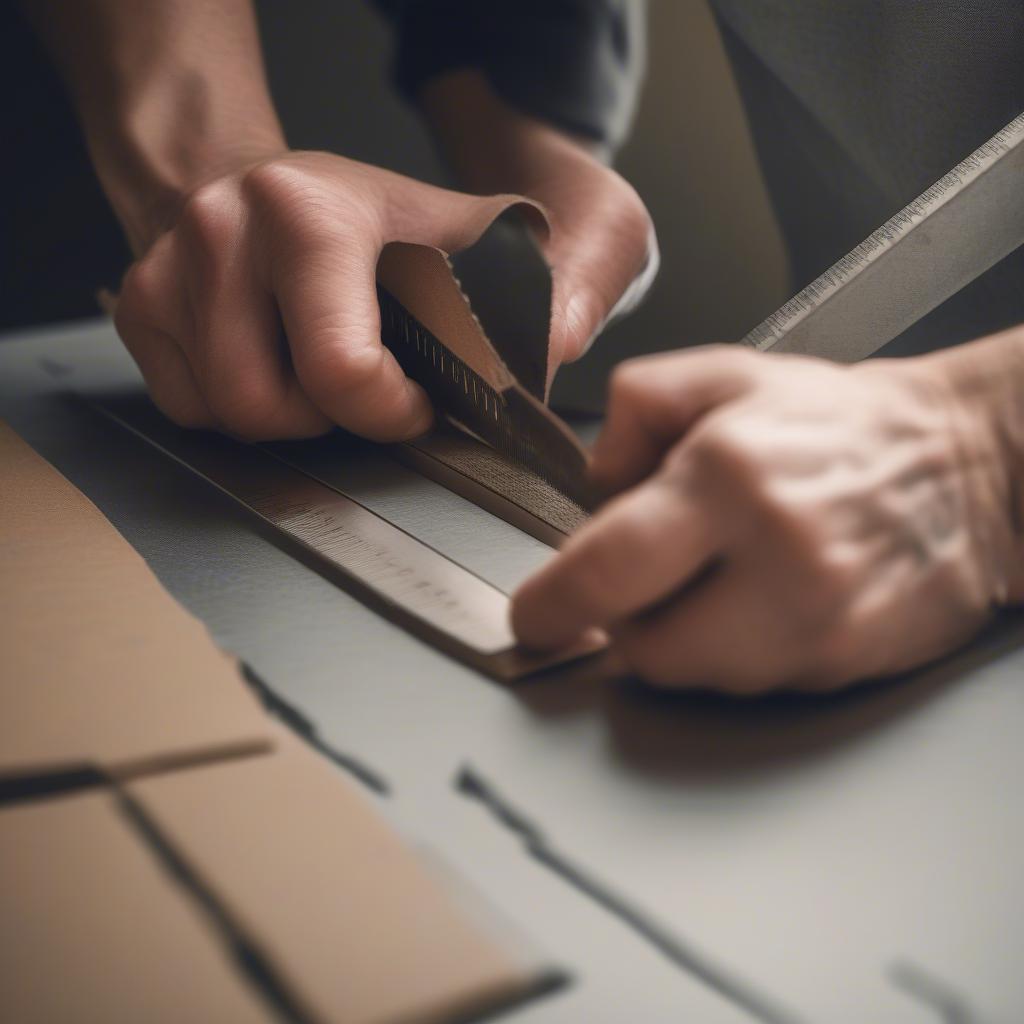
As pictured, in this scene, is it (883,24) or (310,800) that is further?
(883,24)

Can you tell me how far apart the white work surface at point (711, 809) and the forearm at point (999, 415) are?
74 millimetres

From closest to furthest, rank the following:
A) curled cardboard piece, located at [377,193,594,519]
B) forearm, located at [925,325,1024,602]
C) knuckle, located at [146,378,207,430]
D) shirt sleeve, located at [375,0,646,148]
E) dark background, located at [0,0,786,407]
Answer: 1. forearm, located at [925,325,1024,602]
2. curled cardboard piece, located at [377,193,594,519]
3. knuckle, located at [146,378,207,430]
4. dark background, located at [0,0,786,407]
5. shirt sleeve, located at [375,0,646,148]

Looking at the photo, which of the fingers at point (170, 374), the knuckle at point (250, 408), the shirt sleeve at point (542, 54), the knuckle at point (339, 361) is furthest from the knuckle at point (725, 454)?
the shirt sleeve at point (542, 54)

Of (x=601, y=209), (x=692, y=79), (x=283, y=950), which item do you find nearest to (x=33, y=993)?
(x=283, y=950)

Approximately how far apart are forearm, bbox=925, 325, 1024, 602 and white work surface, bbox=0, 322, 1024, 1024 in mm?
74

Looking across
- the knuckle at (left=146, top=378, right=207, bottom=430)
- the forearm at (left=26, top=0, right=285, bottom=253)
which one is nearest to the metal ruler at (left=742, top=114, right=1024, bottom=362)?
the knuckle at (left=146, top=378, right=207, bottom=430)

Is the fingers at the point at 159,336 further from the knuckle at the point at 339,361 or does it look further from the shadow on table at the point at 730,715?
the shadow on table at the point at 730,715

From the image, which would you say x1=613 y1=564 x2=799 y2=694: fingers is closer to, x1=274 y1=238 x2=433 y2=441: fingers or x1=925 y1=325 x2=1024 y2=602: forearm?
x1=925 y1=325 x2=1024 y2=602: forearm

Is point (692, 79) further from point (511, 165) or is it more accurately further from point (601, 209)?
point (601, 209)

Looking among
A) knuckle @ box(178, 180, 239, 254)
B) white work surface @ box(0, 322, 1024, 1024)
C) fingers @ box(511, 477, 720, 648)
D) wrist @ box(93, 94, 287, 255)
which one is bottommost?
white work surface @ box(0, 322, 1024, 1024)

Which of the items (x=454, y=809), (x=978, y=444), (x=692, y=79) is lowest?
(x=454, y=809)

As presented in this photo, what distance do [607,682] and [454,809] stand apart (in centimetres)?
13

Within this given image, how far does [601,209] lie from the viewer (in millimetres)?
1123

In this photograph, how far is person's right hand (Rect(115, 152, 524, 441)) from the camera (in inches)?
31.2
